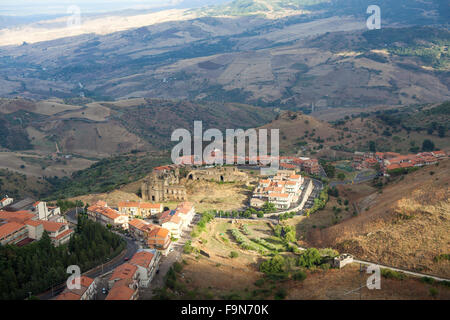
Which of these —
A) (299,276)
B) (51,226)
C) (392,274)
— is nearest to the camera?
(392,274)

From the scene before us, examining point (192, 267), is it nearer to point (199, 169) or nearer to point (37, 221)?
point (37, 221)

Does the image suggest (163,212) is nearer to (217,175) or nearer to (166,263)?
(166,263)

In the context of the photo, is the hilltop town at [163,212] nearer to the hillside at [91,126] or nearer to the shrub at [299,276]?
the shrub at [299,276]

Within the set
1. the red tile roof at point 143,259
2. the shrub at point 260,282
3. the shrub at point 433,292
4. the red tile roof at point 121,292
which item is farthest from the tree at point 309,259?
the red tile roof at point 121,292

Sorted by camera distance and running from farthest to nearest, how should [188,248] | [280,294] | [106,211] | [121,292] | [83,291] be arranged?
1. [106,211]
2. [188,248]
3. [280,294]
4. [83,291]
5. [121,292]

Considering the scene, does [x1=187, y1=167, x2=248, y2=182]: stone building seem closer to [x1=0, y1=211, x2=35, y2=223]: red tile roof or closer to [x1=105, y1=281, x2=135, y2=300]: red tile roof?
[x1=0, y1=211, x2=35, y2=223]: red tile roof

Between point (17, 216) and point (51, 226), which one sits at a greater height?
point (17, 216)

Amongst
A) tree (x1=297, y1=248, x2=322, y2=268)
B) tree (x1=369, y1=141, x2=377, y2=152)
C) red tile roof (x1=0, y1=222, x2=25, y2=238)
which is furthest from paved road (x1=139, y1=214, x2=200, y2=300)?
tree (x1=369, y1=141, x2=377, y2=152)

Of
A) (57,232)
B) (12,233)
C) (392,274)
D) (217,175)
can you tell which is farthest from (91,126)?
Answer: (392,274)
